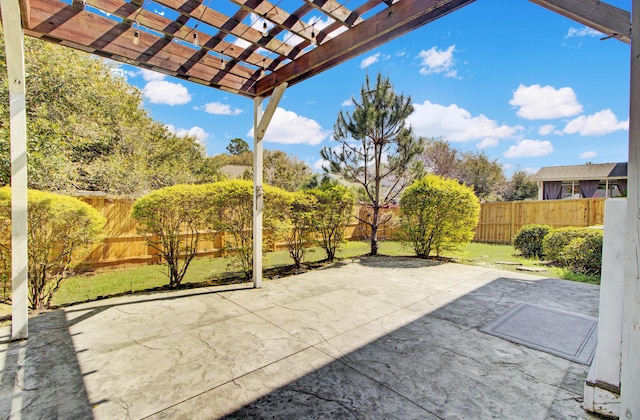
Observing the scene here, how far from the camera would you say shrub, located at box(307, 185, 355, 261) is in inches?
255

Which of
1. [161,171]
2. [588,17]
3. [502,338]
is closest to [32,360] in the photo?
[502,338]

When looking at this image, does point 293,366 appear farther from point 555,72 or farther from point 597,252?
point 555,72

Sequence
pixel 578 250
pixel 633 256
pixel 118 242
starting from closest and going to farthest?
pixel 633 256
pixel 578 250
pixel 118 242

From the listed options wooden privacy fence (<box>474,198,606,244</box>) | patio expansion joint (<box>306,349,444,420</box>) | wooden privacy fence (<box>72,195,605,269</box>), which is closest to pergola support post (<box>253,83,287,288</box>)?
wooden privacy fence (<box>72,195,605,269</box>)

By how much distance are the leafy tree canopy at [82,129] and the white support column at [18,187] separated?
3.17m

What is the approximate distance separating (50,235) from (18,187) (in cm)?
146

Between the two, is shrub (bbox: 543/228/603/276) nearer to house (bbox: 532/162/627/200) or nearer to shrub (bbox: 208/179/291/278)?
shrub (bbox: 208/179/291/278)

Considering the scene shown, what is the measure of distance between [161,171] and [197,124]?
833 cm

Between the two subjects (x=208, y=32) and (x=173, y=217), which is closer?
(x=208, y=32)

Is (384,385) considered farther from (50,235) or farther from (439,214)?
(439,214)

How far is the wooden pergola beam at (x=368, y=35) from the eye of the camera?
8.03 ft

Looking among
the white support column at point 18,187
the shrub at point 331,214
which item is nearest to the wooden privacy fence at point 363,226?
the shrub at point 331,214

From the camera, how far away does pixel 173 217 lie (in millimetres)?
4727

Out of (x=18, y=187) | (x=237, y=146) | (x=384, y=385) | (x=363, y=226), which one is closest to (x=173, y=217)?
(x=18, y=187)
